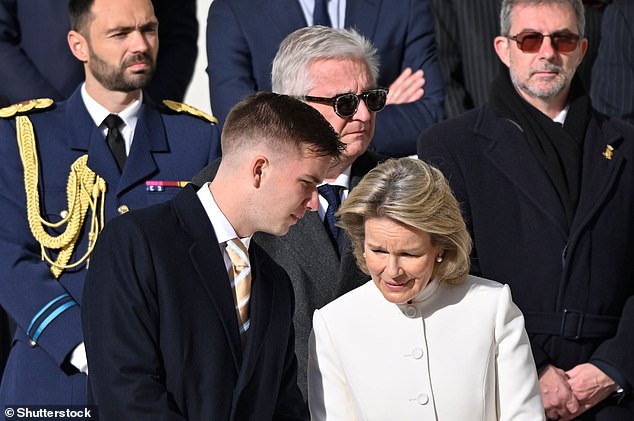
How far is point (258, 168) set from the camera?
3293 mm

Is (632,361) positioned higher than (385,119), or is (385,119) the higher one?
(385,119)

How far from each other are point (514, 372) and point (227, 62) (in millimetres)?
2214

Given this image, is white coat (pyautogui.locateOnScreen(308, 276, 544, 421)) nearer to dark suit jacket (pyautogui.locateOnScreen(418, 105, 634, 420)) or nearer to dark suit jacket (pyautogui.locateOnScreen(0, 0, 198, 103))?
dark suit jacket (pyautogui.locateOnScreen(418, 105, 634, 420))

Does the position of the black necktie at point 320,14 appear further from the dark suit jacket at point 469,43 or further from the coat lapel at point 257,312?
the coat lapel at point 257,312

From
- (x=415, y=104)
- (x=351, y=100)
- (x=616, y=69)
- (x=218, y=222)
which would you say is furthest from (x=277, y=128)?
(x=616, y=69)

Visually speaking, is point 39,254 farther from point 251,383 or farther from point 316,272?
point 251,383

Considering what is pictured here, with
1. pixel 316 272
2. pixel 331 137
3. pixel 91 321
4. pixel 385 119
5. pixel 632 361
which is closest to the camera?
pixel 91 321

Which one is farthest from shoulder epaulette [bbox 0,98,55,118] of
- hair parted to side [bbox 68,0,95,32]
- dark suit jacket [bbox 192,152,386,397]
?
dark suit jacket [bbox 192,152,386,397]

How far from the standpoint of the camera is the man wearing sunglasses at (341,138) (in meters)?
4.09

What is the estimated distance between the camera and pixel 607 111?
18.4 feet

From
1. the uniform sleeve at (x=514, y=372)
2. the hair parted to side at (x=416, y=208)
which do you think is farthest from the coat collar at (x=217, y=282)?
the uniform sleeve at (x=514, y=372)

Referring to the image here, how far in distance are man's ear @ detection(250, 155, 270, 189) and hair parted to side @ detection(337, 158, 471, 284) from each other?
15.9 inches

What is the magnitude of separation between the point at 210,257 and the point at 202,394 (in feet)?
1.15

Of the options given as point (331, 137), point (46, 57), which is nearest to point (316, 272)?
point (331, 137)
